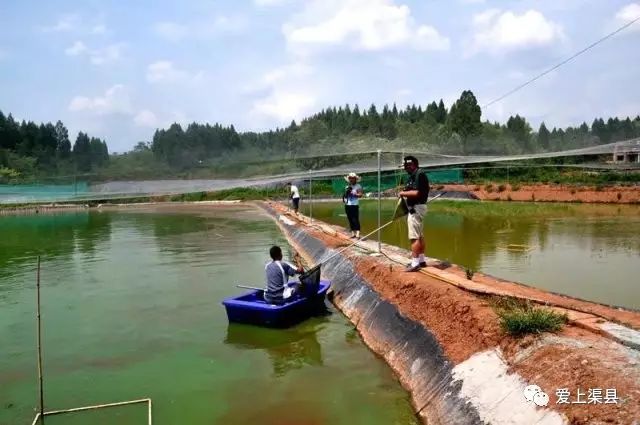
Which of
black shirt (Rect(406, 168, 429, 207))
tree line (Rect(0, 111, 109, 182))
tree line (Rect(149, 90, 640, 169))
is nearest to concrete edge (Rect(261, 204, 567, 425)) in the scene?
black shirt (Rect(406, 168, 429, 207))

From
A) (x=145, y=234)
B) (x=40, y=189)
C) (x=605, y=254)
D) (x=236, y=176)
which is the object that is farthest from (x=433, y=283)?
(x=40, y=189)

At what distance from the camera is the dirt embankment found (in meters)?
32.7

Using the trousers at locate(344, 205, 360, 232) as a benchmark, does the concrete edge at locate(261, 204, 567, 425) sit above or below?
below

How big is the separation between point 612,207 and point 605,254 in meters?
19.1

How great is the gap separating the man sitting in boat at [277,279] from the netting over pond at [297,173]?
11.5 feet

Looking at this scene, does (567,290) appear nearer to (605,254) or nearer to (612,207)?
(605,254)

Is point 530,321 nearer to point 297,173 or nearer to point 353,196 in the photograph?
point 353,196

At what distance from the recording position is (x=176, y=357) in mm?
7754

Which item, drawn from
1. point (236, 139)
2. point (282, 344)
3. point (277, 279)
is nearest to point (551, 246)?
point (277, 279)

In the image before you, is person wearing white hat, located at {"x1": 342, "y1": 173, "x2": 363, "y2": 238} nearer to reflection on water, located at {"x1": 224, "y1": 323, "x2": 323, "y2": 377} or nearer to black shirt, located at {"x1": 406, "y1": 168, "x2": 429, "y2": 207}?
black shirt, located at {"x1": 406, "y1": 168, "x2": 429, "y2": 207}

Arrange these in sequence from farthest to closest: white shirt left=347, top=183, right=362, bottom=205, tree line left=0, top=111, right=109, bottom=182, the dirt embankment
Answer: tree line left=0, top=111, right=109, bottom=182 → the dirt embankment → white shirt left=347, top=183, right=362, bottom=205

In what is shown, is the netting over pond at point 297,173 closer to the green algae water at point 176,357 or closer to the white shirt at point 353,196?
the white shirt at point 353,196

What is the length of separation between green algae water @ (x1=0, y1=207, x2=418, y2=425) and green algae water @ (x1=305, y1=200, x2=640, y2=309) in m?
4.18

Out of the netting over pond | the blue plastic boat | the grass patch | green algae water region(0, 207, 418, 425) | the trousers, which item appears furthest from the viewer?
the netting over pond
